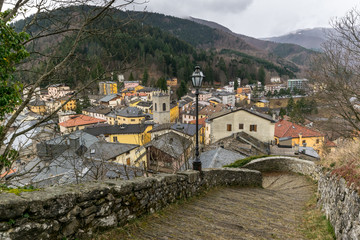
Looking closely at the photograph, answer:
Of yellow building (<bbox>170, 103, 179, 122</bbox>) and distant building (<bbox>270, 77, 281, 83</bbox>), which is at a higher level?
distant building (<bbox>270, 77, 281, 83</bbox>)

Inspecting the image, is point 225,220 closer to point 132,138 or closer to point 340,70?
point 340,70

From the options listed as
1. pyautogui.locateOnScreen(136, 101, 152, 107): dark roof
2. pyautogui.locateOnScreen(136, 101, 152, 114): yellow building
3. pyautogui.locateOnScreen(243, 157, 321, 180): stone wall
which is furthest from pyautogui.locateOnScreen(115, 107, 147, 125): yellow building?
pyautogui.locateOnScreen(243, 157, 321, 180): stone wall

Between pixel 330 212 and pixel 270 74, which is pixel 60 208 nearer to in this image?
pixel 330 212

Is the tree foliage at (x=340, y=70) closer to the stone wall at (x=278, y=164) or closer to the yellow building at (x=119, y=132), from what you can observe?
the stone wall at (x=278, y=164)

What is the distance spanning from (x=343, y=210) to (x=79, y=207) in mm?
4549

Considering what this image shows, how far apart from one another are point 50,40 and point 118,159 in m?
17.6

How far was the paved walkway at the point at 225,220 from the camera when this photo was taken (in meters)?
3.97

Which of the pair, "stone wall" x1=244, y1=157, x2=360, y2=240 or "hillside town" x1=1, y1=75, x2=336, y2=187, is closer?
"stone wall" x1=244, y1=157, x2=360, y2=240

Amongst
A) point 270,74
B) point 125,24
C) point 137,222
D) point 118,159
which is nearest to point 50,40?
point 125,24

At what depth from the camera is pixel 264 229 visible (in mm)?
4676

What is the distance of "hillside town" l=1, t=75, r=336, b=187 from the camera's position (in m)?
6.25

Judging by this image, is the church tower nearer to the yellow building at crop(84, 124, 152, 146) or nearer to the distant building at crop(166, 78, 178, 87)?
the yellow building at crop(84, 124, 152, 146)

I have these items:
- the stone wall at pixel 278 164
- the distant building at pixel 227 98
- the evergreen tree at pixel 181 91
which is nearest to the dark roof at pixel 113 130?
the stone wall at pixel 278 164

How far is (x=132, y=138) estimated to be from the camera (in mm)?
40219
